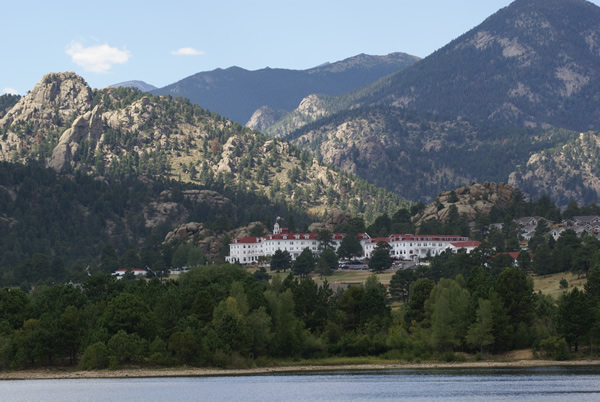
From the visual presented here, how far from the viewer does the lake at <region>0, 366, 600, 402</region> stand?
11162 centimetres

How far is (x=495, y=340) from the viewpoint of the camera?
146375 millimetres

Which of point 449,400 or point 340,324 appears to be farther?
point 340,324

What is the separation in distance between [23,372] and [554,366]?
75056 millimetres

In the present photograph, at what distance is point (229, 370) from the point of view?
456 ft

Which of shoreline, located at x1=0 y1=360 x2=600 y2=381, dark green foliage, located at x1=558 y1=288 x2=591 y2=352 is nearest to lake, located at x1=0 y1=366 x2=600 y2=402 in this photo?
shoreline, located at x1=0 y1=360 x2=600 y2=381

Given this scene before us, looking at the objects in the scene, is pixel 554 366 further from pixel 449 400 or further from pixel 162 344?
pixel 162 344

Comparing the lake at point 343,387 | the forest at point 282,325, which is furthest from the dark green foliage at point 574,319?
the lake at point 343,387

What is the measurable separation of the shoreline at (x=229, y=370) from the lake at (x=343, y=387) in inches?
40.8

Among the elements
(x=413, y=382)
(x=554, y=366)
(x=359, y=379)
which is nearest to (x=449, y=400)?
(x=413, y=382)

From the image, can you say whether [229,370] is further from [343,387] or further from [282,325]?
[343,387]

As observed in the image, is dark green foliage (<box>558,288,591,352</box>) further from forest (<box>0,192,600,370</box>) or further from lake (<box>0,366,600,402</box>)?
lake (<box>0,366,600,402</box>)

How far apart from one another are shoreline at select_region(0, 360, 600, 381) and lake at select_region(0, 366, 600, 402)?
1.04 meters

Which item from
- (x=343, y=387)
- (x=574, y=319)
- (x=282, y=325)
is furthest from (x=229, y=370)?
(x=574, y=319)

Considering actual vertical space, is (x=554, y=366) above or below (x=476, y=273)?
below
